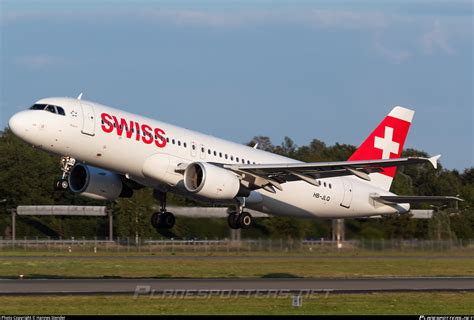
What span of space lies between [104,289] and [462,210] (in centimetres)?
3566

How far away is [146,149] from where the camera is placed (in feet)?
132

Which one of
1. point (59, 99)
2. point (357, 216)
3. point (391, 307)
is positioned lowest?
point (391, 307)

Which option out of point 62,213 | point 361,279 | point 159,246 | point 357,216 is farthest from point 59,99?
point 62,213

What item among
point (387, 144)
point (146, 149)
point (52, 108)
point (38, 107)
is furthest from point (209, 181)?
point (387, 144)

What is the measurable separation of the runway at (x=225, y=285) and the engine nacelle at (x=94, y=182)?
237 inches

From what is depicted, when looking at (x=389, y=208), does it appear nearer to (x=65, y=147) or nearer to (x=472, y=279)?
(x=472, y=279)

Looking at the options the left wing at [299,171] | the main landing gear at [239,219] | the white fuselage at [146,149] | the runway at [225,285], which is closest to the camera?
the runway at [225,285]

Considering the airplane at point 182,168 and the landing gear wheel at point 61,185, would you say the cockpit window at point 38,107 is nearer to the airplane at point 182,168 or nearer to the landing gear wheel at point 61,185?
the airplane at point 182,168

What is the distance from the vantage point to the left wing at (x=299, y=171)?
4197 centimetres

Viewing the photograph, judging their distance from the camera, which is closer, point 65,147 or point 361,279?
point 65,147

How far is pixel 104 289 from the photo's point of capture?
3378cm

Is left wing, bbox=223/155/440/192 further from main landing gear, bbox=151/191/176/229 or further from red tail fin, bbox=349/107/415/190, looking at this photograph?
red tail fin, bbox=349/107/415/190

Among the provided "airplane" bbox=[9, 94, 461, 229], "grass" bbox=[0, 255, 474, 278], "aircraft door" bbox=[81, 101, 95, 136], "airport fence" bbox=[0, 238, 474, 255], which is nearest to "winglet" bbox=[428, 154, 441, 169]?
"airplane" bbox=[9, 94, 461, 229]

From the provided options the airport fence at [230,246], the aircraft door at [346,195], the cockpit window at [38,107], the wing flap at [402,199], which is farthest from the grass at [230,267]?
the cockpit window at [38,107]
